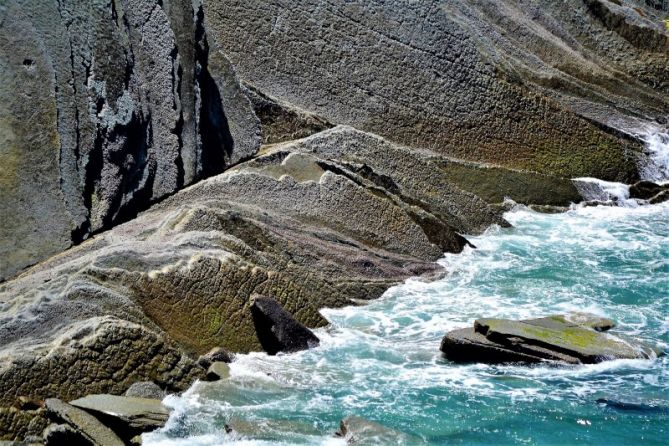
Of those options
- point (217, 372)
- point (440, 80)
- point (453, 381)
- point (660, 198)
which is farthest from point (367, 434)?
point (660, 198)

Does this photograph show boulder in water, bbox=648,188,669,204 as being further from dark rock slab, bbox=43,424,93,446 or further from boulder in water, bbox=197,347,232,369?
dark rock slab, bbox=43,424,93,446

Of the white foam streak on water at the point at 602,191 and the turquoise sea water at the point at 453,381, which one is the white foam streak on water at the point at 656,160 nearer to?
the white foam streak on water at the point at 602,191

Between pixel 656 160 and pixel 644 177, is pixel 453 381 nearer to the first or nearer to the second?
pixel 644 177

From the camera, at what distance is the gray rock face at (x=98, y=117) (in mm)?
9453

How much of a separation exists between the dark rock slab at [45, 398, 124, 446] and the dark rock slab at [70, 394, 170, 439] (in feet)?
0.18

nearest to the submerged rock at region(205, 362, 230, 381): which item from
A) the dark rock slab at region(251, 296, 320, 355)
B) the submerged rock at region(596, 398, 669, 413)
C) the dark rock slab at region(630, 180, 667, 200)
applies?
the dark rock slab at region(251, 296, 320, 355)

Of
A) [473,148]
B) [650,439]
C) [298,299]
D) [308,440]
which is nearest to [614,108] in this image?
[473,148]

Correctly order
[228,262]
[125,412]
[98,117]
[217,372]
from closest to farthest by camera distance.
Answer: [125,412] < [217,372] < [228,262] < [98,117]

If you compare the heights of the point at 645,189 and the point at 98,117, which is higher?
the point at 98,117

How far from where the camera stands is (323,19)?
13820 mm

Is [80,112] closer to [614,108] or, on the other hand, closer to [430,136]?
[430,136]

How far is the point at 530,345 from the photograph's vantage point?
8578mm

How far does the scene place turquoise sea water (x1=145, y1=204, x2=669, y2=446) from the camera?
23.6ft

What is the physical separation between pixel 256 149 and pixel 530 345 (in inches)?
188
